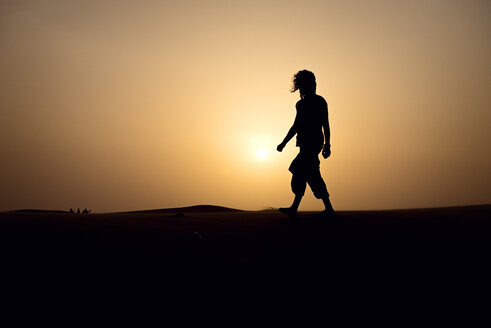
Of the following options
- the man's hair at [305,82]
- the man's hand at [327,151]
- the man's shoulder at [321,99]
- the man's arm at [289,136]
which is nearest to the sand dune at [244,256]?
the man's hand at [327,151]

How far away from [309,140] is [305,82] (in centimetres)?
93

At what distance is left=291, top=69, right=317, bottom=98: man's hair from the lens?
5742 mm

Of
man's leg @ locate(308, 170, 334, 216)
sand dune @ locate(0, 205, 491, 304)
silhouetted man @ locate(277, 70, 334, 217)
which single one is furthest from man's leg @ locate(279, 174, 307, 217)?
sand dune @ locate(0, 205, 491, 304)

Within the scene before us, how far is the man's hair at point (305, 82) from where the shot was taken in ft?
18.8

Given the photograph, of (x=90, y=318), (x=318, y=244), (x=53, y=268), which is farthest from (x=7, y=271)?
(x=318, y=244)

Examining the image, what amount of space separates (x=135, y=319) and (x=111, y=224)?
2.59 metres

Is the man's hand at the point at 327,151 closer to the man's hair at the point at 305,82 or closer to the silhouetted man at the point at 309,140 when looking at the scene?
the silhouetted man at the point at 309,140

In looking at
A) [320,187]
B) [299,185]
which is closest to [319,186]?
[320,187]

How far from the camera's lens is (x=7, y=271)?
222 centimetres

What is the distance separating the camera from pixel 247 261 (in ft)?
8.55

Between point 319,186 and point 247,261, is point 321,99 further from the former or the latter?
point 247,261

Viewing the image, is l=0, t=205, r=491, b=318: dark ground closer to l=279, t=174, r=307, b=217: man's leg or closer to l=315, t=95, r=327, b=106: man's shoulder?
l=279, t=174, r=307, b=217: man's leg

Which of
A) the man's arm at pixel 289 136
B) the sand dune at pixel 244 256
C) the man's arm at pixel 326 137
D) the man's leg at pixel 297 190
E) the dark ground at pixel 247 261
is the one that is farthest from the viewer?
the man's arm at pixel 289 136

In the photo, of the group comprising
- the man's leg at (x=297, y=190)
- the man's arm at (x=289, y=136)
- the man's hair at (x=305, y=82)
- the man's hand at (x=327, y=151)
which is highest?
the man's hair at (x=305, y=82)
